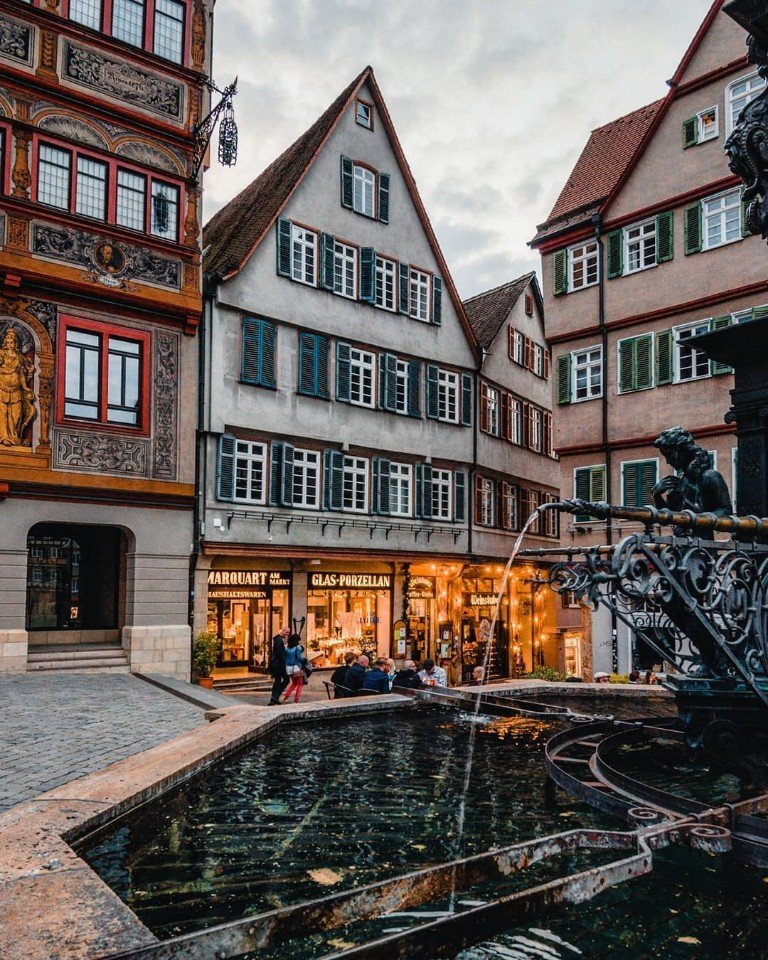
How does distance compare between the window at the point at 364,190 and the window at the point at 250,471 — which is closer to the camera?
the window at the point at 250,471

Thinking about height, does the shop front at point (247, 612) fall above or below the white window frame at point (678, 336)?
below

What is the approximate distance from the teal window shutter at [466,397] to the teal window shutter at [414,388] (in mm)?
2196

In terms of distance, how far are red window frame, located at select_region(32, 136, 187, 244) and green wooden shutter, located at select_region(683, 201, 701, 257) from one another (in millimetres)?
13448

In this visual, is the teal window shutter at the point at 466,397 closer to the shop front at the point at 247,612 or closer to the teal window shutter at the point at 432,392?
the teal window shutter at the point at 432,392

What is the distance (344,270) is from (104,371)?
922 centimetres

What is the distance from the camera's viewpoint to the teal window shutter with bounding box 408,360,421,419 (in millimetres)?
28984

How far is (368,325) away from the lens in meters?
27.7

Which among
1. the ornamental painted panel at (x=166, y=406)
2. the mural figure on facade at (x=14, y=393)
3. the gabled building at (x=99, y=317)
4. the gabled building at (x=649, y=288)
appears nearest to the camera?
the mural figure on facade at (x=14, y=393)

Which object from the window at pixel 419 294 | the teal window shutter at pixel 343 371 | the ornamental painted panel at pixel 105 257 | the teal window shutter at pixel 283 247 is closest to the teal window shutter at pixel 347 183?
Answer: the teal window shutter at pixel 283 247

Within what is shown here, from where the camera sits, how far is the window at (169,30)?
22484mm

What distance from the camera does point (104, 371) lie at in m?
21.1

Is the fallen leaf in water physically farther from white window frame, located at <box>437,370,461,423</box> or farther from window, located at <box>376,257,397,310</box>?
white window frame, located at <box>437,370,461,423</box>

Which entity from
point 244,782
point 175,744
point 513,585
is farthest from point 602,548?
point 513,585

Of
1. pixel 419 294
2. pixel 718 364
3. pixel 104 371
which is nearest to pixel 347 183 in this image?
pixel 419 294
